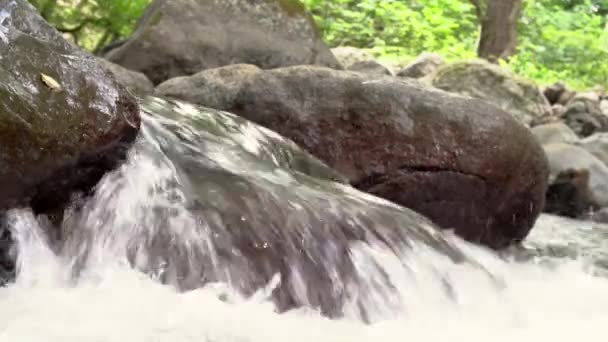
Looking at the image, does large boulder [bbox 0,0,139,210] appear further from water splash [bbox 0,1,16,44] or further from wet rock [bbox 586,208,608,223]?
wet rock [bbox 586,208,608,223]

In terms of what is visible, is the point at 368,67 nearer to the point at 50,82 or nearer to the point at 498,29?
the point at 498,29

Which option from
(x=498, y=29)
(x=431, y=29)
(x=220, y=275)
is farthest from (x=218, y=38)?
(x=431, y=29)

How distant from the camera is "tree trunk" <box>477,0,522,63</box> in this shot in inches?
506

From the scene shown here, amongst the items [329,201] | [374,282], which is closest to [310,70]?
[329,201]

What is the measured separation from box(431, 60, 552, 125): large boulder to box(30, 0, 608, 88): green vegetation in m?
2.19

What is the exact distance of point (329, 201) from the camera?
10.8 ft

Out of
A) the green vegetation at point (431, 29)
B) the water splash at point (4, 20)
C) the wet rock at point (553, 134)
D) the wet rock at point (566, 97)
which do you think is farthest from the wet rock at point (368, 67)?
the water splash at point (4, 20)

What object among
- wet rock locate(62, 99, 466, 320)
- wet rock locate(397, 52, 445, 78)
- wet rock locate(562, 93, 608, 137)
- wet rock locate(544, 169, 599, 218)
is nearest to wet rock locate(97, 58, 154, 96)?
wet rock locate(62, 99, 466, 320)

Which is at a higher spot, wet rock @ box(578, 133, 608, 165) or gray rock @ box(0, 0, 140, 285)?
gray rock @ box(0, 0, 140, 285)

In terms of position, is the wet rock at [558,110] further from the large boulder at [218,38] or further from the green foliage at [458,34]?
the large boulder at [218,38]

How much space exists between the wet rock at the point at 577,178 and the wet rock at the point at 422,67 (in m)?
4.11

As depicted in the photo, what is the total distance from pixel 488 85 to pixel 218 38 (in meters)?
3.83

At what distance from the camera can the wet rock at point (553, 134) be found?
27.3 ft

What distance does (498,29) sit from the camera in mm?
13055
